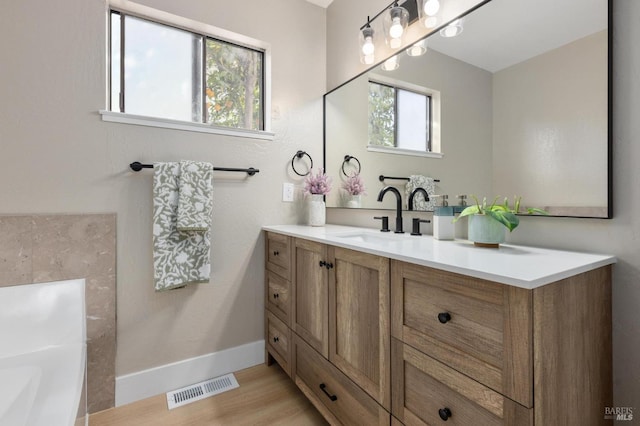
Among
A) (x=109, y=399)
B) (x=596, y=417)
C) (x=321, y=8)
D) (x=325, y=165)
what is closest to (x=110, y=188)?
(x=109, y=399)

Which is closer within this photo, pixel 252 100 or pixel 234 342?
pixel 234 342

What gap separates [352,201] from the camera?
204 cm

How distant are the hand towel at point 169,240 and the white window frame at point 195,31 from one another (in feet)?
0.91

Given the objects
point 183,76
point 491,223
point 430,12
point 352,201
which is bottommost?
point 491,223

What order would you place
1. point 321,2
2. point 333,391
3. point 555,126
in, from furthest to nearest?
point 321,2, point 333,391, point 555,126

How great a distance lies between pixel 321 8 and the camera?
2225mm

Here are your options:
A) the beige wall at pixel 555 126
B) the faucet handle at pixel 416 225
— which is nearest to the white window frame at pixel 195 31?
the faucet handle at pixel 416 225

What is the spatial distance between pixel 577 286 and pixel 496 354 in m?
0.30

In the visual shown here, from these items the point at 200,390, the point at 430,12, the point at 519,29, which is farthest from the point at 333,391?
the point at 430,12

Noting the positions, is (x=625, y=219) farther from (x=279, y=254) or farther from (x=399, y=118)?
(x=279, y=254)

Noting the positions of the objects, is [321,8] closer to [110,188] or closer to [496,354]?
[110,188]

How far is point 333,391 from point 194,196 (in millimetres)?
1158

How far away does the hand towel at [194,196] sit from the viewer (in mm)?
1528

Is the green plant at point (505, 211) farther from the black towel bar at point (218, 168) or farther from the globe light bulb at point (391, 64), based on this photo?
the black towel bar at point (218, 168)
